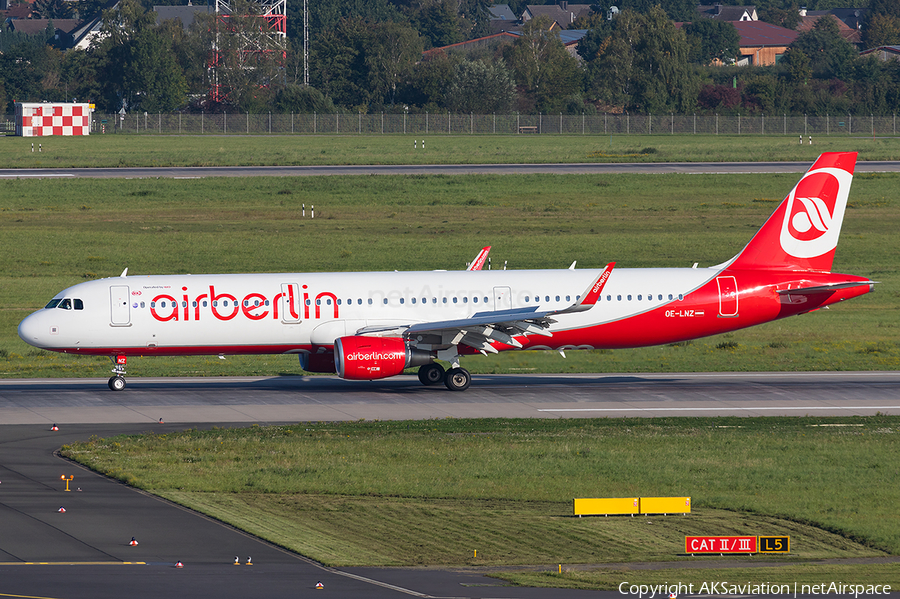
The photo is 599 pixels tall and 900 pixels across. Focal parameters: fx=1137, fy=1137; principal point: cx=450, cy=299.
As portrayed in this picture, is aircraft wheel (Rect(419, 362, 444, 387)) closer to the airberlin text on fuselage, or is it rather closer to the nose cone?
the airberlin text on fuselage

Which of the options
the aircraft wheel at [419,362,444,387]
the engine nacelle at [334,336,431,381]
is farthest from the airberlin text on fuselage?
the aircraft wheel at [419,362,444,387]

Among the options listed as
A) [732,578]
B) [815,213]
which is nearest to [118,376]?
Answer: [815,213]

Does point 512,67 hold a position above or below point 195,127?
above

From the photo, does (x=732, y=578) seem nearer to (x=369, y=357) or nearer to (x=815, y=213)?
(x=369, y=357)

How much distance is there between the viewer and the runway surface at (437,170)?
93875mm

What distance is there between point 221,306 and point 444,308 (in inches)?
304

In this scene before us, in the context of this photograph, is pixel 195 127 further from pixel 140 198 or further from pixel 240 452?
pixel 240 452

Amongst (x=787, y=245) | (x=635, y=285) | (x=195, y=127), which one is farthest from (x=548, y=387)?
(x=195, y=127)

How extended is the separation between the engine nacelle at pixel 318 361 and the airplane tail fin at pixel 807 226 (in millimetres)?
14926

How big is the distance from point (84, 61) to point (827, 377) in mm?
160761

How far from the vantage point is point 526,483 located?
26.4 metres

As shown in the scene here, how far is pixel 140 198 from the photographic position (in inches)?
3314

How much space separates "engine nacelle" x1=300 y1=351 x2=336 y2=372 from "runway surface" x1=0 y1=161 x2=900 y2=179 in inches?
2138

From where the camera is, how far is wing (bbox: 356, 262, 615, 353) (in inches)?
1495
